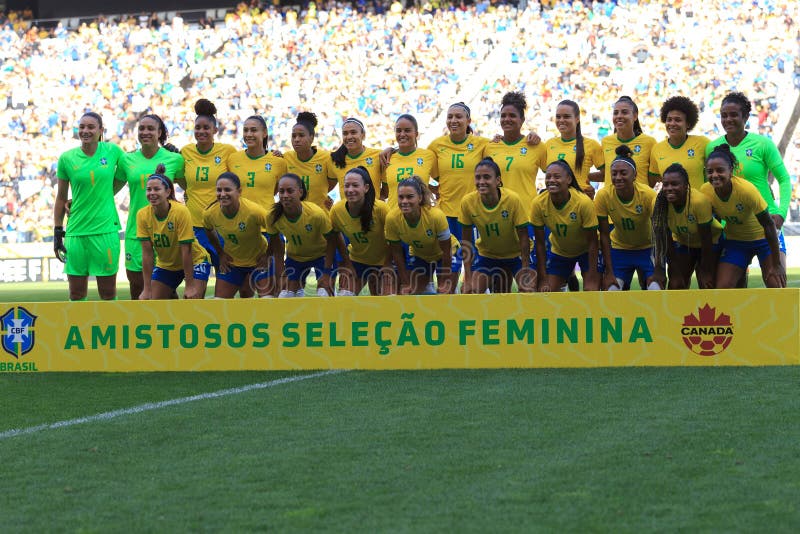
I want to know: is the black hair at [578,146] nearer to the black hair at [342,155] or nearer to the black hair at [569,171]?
the black hair at [569,171]

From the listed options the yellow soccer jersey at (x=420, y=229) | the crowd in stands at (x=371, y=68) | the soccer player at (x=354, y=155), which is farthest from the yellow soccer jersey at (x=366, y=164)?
the crowd in stands at (x=371, y=68)

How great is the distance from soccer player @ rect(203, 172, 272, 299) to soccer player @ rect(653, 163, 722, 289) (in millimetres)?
3058

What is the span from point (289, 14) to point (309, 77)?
2632 millimetres

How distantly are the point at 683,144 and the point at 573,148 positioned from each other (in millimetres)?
999

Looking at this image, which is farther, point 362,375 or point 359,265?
point 359,265

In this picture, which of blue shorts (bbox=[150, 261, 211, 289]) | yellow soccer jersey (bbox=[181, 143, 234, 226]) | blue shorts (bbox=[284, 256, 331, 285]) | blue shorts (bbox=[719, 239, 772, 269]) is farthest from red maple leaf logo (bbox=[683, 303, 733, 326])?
yellow soccer jersey (bbox=[181, 143, 234, 226])

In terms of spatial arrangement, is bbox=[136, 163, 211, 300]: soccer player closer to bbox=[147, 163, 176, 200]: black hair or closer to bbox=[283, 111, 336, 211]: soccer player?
bbox=[147, 163, 176, 200]: black hair

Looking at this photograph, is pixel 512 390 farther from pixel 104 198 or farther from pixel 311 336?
pixel 104 198

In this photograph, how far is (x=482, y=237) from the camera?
9133 millimetres

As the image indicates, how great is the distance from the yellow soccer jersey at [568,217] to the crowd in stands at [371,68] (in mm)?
14245

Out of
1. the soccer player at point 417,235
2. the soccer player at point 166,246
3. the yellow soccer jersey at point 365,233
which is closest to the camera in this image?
the soccer player at point 417,235

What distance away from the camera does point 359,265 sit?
9.58 meters

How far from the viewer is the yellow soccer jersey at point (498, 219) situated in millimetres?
8805

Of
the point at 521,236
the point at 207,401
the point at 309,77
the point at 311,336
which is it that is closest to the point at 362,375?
the point at 311,336
